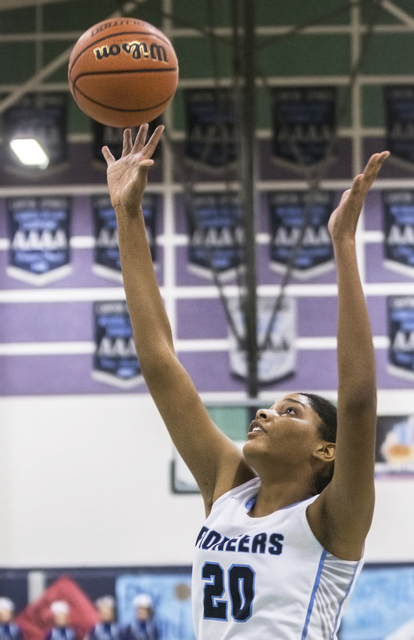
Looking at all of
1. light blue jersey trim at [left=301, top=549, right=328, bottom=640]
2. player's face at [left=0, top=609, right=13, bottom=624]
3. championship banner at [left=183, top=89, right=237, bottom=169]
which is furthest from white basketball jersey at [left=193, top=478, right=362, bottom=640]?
championship banner at [left=183, top=89, right=237, bottom=169]

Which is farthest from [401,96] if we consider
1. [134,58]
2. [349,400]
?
[349,400]

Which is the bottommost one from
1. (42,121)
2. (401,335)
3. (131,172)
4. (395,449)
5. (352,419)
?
(395,449)

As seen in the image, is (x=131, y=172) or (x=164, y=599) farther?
(x=164, y=599)

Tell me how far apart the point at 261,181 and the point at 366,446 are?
667cm

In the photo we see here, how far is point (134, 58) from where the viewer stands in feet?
9.84

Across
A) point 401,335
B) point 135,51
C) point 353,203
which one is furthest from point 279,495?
point 401,335

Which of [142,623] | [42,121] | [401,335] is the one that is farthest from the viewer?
[42,121]

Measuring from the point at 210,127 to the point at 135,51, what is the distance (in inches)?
207

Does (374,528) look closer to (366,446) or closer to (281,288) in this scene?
(281,288)

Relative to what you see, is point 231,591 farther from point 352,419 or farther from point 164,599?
point 164,599

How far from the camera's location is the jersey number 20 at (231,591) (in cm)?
175

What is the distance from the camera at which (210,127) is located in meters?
8.19

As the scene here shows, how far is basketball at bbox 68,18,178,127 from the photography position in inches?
117

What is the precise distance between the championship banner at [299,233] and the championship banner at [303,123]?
0.38 m
